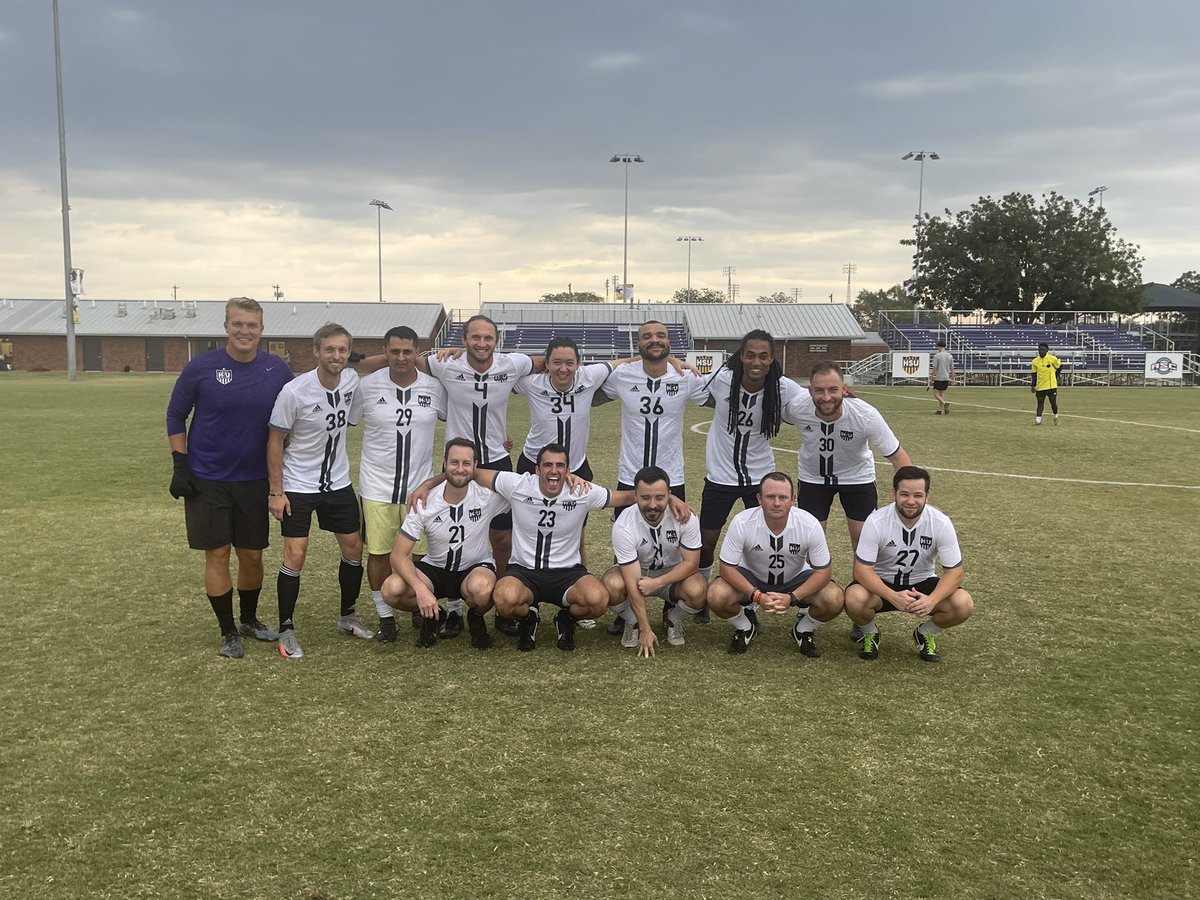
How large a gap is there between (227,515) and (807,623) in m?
3.75

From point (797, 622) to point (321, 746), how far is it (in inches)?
121

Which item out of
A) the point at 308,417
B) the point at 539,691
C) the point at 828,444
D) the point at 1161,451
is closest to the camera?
the point at 539,691

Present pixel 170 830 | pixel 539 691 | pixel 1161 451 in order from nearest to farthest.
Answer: pixel 170 830 < pixel 539 691 < pixel 1161 451


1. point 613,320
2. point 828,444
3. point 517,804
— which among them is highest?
point 613,320

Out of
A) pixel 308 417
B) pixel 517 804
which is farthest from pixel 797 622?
pixel 308 417

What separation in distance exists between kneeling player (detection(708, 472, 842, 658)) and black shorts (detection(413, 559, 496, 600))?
62.5 inches

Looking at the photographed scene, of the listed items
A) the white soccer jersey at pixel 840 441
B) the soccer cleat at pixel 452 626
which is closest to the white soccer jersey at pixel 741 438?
the white soccer jersey at pixel 840 441

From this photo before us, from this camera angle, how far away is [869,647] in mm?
5461

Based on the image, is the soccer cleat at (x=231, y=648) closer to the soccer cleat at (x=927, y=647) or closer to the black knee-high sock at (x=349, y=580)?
the black knee-high sock at (x=349, y=580)

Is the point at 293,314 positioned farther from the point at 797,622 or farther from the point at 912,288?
the point at 797,622

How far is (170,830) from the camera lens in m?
3.44

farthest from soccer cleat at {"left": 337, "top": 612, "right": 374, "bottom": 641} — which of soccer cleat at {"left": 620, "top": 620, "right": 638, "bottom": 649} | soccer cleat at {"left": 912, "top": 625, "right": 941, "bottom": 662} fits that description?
soccer cleat at {"left": 912, "top": 625, "right": 941, "bottom": 662}

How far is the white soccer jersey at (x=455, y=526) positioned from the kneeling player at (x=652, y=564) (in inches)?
34.6

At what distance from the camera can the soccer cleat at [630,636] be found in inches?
226
